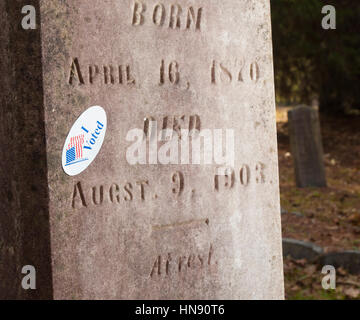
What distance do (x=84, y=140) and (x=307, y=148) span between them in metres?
5.60

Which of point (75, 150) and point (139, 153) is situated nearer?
point (75, 150)

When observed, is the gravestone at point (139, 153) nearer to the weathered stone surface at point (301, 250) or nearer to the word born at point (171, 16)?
the word born at point (171, 16)

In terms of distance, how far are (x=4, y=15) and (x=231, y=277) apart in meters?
1.70

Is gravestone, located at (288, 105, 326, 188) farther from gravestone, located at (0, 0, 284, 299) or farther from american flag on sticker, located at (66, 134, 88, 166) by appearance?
american flag on sticker, located at (66, 134, 88, 166)

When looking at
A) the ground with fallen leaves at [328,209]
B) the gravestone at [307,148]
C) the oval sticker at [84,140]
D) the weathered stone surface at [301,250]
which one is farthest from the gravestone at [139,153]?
the gravestone at [307,148]

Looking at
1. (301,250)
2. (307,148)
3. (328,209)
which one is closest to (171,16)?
(301,250)

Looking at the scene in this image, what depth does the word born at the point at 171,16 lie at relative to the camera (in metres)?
2.71

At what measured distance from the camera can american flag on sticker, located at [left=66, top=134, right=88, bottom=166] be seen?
250 centimetres

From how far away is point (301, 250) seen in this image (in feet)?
16.5

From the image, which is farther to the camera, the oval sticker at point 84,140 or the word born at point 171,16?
the word born at point 171,16

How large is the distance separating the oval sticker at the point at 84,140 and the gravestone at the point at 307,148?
5.50 metres

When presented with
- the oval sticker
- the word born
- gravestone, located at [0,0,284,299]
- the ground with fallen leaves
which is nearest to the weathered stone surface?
the ground with fallen leaves

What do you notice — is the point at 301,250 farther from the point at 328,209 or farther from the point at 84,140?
the point at 84,140

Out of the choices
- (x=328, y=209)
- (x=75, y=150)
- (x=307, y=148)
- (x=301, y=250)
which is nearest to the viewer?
(x=75, y=150)
